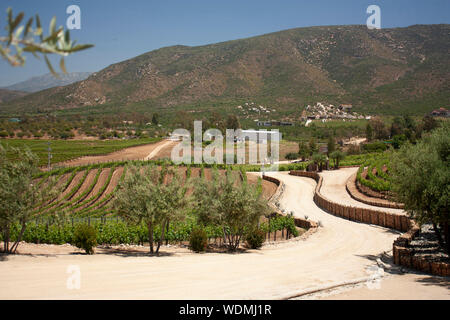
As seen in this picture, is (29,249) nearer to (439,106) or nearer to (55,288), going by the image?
(55,288)

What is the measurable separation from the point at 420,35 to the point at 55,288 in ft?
653

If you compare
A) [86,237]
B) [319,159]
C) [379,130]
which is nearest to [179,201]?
[86,237]

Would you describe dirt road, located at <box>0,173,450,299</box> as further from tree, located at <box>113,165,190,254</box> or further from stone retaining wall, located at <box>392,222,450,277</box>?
tree, located at <box>113,165,190,254</box>

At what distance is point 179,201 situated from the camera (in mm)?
16188

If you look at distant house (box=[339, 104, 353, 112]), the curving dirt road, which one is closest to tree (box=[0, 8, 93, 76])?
the curving dirt road

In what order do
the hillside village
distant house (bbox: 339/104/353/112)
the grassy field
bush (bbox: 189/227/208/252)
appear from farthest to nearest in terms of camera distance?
distant house (bbox: 339/104/353/112) < the hillside village < the grassy field < bush (bbox: 189/227/208/252)

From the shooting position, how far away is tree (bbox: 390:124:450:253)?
13.7 metres

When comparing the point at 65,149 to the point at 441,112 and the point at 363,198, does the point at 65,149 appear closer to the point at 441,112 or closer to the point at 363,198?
the point at 363,198

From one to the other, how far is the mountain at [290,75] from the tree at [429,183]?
350 ft

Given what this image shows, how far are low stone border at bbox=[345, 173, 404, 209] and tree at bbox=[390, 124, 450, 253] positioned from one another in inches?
431

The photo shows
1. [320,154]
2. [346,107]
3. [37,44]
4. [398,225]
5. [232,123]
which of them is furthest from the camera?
[346,107]

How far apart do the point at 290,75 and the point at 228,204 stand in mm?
141161

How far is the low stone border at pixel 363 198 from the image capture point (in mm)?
29164

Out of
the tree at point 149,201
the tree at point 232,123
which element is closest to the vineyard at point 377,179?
the tree at point 149,201
